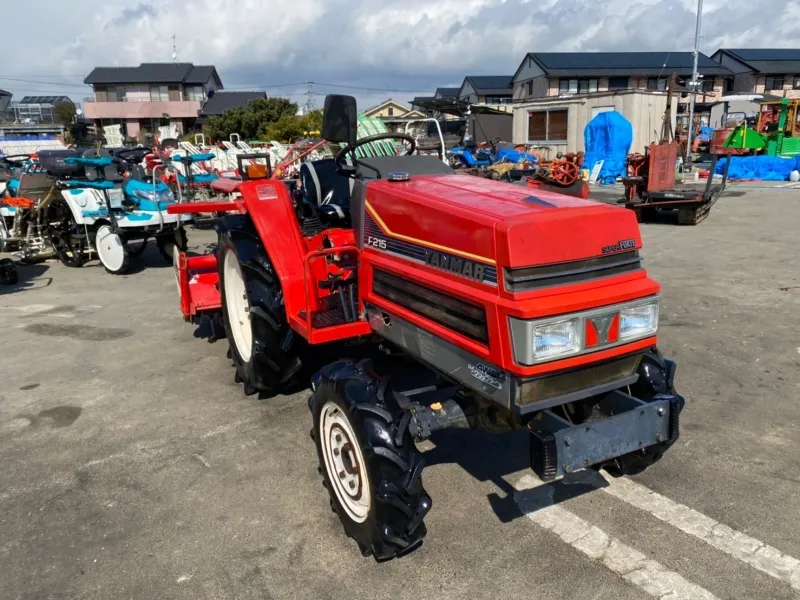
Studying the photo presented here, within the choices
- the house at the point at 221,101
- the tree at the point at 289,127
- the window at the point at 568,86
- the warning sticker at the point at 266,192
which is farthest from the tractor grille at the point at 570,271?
the house at the point at 221,101

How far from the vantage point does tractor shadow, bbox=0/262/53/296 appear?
25.6 ft

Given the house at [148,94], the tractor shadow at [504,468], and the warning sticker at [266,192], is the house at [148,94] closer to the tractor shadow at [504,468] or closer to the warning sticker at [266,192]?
the warning sticker at [266,192]

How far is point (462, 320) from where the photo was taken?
2.52m

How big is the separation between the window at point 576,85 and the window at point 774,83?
15.8 meters

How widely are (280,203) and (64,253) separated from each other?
260 inches

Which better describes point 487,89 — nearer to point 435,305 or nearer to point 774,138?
point 774,138

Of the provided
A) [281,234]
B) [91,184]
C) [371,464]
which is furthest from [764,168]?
[371,464]

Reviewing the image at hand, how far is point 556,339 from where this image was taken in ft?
7.67

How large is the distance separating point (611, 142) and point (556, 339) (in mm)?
19789

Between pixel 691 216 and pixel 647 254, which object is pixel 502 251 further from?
pixel 691 216

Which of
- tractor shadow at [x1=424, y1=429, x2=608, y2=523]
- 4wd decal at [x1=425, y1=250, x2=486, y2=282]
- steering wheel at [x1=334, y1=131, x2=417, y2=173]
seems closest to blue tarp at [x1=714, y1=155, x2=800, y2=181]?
steering wheel at [x1=334, y1=131, x2=417, y2=173]

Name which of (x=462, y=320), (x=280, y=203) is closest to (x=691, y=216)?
(x=280, y=203)

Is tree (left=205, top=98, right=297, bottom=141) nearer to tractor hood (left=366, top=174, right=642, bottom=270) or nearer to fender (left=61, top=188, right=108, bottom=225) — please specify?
fender (left=61, top=188, right=108, bottom=225)

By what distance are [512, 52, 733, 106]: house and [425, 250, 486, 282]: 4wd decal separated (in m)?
45.1
